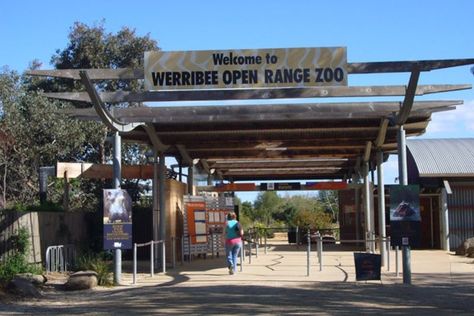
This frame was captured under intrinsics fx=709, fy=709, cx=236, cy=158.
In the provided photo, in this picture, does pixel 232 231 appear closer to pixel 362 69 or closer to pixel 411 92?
pixel 362 69

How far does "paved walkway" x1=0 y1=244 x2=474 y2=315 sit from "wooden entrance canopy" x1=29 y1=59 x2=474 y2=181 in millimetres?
3921

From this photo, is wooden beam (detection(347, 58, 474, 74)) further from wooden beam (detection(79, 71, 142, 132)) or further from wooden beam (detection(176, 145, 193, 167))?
wooden beam (detection(176, 145, 193, 167))

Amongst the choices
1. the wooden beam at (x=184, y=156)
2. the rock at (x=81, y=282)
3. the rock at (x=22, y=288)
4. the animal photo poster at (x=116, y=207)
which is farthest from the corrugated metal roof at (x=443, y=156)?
the rock at (x=22, y=288)

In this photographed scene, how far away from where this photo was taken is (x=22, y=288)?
1463cm

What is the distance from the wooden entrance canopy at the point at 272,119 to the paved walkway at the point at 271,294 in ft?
12.9

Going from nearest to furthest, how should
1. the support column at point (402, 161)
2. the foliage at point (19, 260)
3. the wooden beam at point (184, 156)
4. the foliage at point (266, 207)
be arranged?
the support column at point (402, 161) < the foliage at point (19, 260) < the wooden beam at point (184, 156) < the foliage at point (266, 207)

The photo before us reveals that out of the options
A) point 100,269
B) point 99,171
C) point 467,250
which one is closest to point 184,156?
point 99,171

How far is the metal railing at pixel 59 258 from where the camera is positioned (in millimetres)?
19286

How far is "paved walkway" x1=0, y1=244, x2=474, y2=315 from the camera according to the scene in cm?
1244

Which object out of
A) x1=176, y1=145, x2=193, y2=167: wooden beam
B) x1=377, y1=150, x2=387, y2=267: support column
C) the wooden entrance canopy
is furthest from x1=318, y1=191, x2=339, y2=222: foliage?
x1=377, y1=150, x2=387, y2=267: support column

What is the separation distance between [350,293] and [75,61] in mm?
24468

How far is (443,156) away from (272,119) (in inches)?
643

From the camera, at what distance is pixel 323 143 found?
77.2ft

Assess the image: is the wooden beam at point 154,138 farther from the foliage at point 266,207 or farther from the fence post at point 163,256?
the foliage at point 266,207
